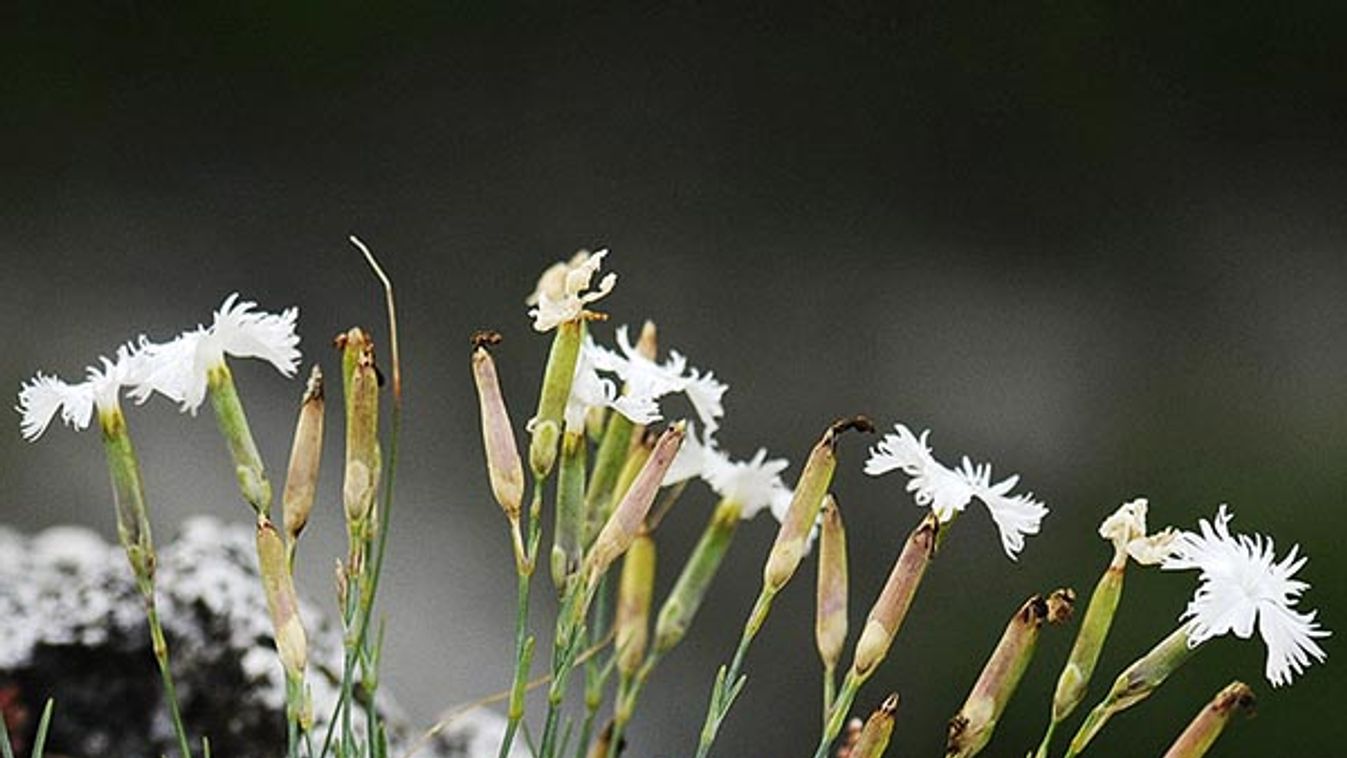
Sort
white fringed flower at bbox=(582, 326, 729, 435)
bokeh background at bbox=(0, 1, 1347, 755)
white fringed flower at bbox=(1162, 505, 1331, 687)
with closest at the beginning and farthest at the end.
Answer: white fringed flower at bbox=(1162, 505, 1331, 687) < white fringed flower at bbox=(582, 326, 729, 435) < bokeh background at bbox=(0, 1, 1347, 755)

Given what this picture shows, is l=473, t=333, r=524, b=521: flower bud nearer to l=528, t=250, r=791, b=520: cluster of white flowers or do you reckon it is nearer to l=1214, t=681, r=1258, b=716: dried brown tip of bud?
l=528, t=250, r=791, b=520: cluster of white flowers

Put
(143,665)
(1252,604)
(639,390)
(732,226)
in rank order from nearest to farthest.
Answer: (1252,604)
(639,390)
(143,665)
(732,226)

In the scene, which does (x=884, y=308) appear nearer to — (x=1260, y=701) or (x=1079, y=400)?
(x=1079, y=400)

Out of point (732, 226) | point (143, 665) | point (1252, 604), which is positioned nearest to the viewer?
point (1252, 604)

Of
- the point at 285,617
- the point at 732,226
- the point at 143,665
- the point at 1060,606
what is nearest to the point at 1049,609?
the point at 1060,606

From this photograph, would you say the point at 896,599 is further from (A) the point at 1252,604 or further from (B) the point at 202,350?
(B) the point at 202,350

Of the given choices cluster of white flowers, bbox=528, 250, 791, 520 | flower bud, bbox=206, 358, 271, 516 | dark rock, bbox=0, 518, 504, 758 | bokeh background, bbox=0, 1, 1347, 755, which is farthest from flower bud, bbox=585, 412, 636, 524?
bokeh background, bbox=0, 1, 1347, 755
